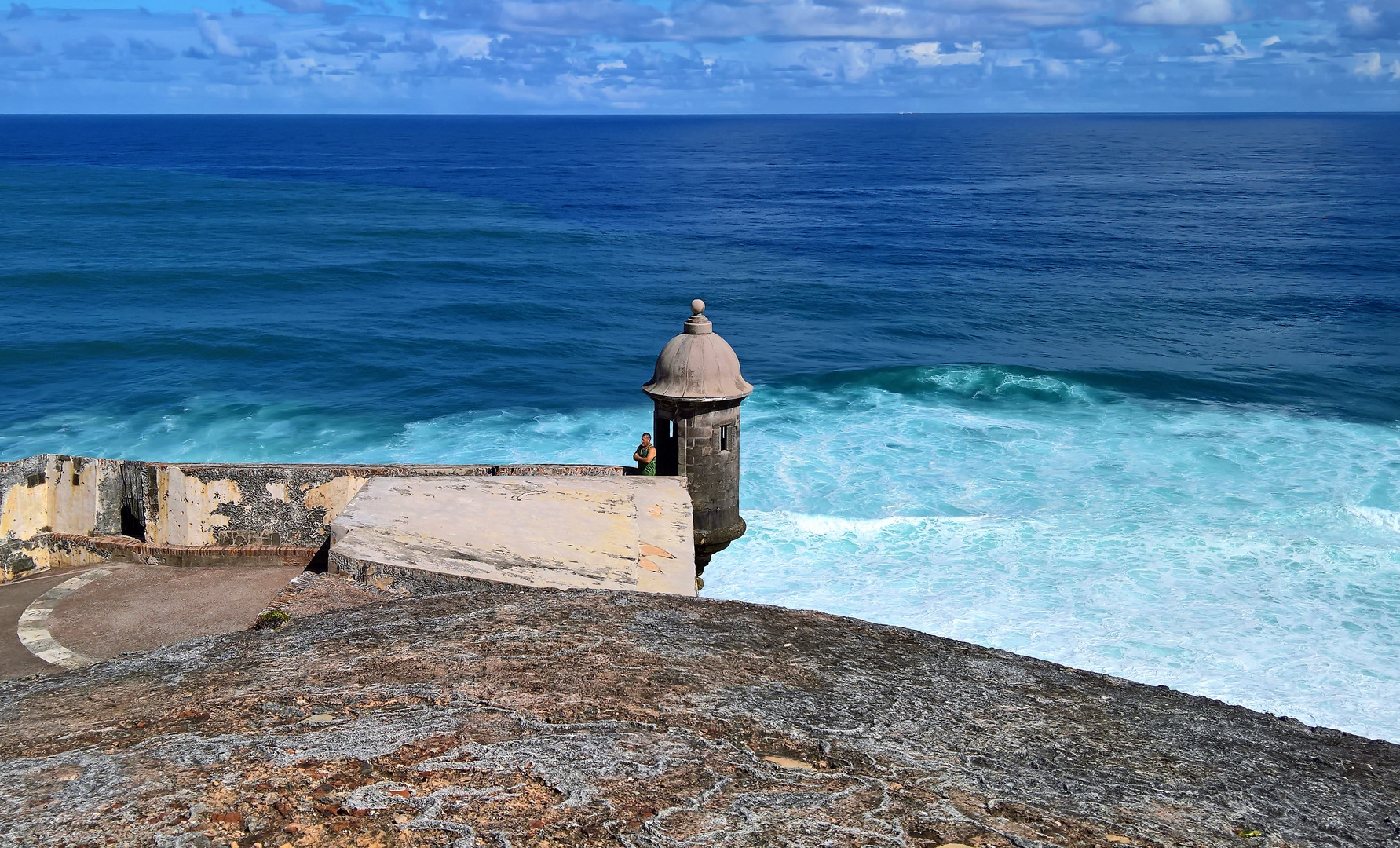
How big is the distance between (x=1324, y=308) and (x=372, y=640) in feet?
154

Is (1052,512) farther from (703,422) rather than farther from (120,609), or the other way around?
(120,609)

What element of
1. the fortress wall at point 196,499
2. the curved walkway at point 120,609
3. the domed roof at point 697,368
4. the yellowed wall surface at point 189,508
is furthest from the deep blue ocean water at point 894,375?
the curved walkway at point 120,609

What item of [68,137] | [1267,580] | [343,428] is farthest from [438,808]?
[68,137]

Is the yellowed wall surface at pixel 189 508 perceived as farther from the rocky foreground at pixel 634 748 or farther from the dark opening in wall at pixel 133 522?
the rocky foreground at pixel 634 748

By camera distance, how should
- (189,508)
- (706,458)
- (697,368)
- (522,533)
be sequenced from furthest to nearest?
1. (706,458)
2. (697,368)
3. (189,508)
4. (522,533)

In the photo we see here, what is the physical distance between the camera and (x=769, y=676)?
7926mm

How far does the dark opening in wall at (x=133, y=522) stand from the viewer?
44.7 feet

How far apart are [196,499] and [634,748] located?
9.26 meters

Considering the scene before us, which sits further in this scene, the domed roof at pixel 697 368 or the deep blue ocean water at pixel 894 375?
the deep blue ocean water at pixel 894 375

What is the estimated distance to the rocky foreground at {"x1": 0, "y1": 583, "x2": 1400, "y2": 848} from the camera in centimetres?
554

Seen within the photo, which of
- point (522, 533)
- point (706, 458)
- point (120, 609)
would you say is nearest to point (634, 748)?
point (522, 533)

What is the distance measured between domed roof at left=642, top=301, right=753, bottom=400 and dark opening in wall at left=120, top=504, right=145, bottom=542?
20.7ft

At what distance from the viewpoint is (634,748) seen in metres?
6.38

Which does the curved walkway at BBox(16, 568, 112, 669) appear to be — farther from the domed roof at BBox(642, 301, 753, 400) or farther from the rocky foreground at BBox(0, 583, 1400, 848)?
the domed roof at BBox(642, 301, 753, 400)
